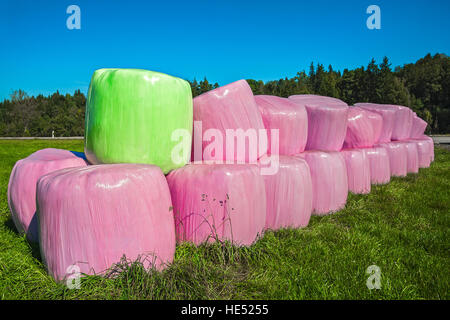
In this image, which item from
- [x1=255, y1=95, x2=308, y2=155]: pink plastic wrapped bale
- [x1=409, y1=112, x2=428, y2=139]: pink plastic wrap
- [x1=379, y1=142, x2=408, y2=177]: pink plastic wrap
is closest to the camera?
[x1=255, y1=95, x2=308, y2=155]: pink plastic wrapped bale

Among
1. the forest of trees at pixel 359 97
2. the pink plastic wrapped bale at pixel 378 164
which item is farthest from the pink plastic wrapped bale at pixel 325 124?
the forest of trees at pixel 359 97

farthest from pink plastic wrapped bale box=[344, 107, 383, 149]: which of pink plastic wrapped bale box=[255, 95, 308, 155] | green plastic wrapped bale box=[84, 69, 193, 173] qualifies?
green plastic wrapped bale box=[84, 69, 193, 173]

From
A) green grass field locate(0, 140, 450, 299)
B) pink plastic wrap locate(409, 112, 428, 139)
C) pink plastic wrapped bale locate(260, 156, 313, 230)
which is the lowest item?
green grass field locate(0, 140, 450, 299)

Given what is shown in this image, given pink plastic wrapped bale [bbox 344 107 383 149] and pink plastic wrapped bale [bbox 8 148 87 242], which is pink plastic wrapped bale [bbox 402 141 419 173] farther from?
pink plastic wrapped bale [bbox 8 148 87 242]

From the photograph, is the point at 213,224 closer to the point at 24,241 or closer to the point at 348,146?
the point at 24,241

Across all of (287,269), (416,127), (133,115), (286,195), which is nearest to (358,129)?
(286,195)

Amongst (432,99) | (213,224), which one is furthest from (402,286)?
(432,99)

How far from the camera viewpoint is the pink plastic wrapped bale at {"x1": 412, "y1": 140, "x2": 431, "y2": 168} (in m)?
7.76

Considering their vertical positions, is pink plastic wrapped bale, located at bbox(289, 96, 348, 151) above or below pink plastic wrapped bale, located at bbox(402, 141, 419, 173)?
above

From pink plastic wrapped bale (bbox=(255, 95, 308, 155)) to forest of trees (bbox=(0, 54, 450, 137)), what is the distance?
3862 centimetres

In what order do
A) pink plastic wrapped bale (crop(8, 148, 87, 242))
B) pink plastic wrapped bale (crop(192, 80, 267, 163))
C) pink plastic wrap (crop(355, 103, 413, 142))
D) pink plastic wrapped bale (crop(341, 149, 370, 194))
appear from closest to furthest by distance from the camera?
pink plastic wrapped bale (crop(8, 148, 87, 242)), pink plastic wrapped bale (crop(192, 80, 267, 163)), pink plastic wrapped bale (crop(341, 149, 370, 194)), pink plastic wrap (crop(355, 103, 413, 142))

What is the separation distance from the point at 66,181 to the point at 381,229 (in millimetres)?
2881

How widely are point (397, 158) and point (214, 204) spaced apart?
16.9ft

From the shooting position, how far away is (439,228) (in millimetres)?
3043
